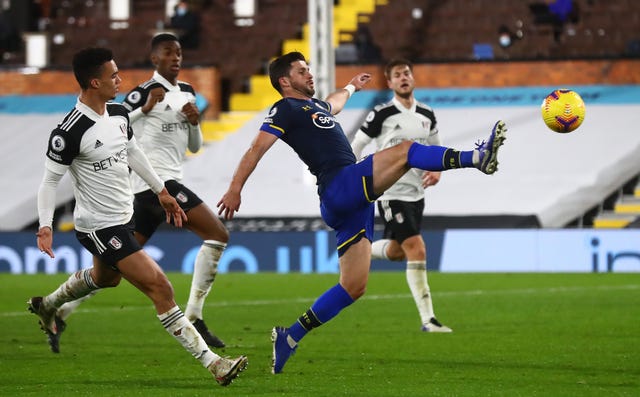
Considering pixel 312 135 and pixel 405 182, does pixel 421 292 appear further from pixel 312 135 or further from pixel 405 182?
pixel 312 135

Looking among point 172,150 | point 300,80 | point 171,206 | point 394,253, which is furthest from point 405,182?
point 171,206

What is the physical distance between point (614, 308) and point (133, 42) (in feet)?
Answer: 60.0

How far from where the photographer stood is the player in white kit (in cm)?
1156

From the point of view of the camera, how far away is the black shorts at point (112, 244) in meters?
8.16

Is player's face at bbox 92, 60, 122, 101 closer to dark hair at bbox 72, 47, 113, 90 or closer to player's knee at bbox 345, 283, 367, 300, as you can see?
A: dark hair at bbox 72, 47, 113, 90

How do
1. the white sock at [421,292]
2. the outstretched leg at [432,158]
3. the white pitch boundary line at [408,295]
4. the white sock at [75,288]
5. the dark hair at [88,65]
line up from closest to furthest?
the outstretched leg at [432,158], the dark hair at [88,65], the white sock at [75,288], the white sock at [421,292], the white pitch boundary line at [408,295]

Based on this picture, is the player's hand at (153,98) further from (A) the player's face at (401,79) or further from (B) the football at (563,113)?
(B) the football at (563,113)

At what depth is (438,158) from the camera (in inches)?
304

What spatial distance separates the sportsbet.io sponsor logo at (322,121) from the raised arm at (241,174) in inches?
14.1

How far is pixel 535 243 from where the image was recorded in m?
20.0

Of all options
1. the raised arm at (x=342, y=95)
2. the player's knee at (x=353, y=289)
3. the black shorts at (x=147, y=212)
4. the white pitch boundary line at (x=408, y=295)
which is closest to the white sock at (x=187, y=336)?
the player's knee at (x=353, y=289)

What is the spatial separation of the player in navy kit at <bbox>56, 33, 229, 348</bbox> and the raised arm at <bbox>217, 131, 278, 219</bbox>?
1.95 metres

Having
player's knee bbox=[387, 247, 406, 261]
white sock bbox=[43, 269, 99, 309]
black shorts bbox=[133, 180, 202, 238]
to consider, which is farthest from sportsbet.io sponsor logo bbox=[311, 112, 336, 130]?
player's knee bbox=[387, 247, 406, 261]

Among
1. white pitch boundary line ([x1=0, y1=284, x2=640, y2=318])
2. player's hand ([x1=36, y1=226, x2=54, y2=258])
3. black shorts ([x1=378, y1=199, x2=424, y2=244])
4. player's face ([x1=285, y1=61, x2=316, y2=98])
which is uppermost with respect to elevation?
player's face ([x1=285, y1=61, x2=316, y2=98])
